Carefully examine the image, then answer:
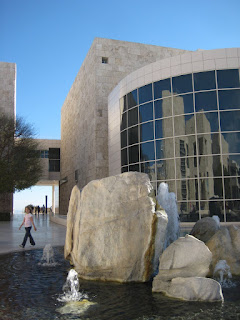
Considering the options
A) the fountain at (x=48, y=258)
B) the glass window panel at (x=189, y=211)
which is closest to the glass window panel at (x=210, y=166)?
the glass window panel at (x=189, y=211)

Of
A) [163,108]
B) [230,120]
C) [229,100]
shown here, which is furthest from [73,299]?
[163,108]

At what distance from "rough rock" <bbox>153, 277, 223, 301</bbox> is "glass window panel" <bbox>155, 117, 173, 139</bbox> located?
16.1m

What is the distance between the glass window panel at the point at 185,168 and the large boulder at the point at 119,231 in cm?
1298

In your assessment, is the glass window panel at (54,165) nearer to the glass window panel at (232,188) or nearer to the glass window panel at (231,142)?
the glass window panel at (231,142)

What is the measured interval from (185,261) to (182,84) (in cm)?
1667

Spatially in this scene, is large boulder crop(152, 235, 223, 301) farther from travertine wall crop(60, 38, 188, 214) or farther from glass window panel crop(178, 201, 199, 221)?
travertine wall crop(60, 38, 188, 214)

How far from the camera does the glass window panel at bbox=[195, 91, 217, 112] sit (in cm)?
2091

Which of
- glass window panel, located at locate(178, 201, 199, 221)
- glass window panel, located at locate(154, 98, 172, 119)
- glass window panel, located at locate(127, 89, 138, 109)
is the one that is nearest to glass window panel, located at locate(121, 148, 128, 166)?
glass window panel, located at locate(127, 89, 138, 109)

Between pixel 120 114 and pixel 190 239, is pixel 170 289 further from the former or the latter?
pixel 120 114

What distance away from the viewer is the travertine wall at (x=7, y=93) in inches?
1876

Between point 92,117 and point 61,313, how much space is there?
27.1m

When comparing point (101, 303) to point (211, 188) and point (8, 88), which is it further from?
point (8, 88)

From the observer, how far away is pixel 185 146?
21.2 meters

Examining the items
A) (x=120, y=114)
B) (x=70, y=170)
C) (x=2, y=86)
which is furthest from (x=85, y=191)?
(x=2, y=86)
